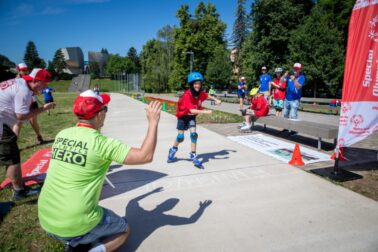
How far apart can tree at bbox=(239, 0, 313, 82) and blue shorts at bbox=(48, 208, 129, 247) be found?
1139 inches

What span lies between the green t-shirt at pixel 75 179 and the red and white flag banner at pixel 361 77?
4065 mm

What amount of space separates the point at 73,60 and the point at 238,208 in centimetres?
→ 14751

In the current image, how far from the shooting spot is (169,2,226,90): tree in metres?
45.5

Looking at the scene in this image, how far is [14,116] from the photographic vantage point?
384 centimetres

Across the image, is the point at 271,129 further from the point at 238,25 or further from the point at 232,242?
the point at 238,25

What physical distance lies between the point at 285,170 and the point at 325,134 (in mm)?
1858

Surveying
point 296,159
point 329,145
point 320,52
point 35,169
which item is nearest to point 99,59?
point 320,52

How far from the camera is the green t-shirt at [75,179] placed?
2.04m

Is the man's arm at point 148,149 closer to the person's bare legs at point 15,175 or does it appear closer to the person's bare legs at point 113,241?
the person's bare legs at point 113,241

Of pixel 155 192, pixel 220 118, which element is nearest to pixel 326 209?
pixel 155 192

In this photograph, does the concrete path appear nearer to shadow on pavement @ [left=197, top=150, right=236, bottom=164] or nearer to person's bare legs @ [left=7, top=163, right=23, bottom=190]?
shadow on pavement @ [left=197, top=150, right=236, bottom=164]

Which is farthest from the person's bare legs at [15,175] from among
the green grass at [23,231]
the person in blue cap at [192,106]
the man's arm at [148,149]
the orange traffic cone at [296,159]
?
the orange traffic cone at [296,159]

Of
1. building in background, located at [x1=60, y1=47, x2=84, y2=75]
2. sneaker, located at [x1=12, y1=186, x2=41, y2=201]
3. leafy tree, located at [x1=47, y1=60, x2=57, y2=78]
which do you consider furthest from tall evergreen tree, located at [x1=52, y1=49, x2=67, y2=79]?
sneaker, located at [x1=12, y1=186, x2=41, y2=201]

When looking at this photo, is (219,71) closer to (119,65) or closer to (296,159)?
(296,159)
